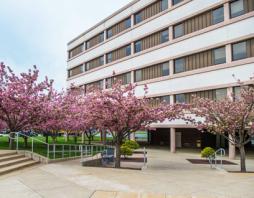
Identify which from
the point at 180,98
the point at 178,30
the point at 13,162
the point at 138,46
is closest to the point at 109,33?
the point at 138,46

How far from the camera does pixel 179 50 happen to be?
30516 millimetres

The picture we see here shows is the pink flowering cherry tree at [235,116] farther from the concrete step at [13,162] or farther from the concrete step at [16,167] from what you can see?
the concrete step at [13,162]

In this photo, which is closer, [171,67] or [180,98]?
[180,98]

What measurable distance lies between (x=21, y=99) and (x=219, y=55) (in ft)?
56.5

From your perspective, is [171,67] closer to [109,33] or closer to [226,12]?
[226,12]

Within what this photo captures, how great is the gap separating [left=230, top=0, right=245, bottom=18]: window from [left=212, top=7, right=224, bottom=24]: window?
3.41ft

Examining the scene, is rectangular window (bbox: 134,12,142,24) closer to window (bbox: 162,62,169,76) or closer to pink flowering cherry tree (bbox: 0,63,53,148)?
window (bbox: 162,62,169,76)

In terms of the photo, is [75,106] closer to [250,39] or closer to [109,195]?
[250,39]

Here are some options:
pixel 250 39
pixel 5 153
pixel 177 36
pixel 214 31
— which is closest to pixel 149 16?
pixel 177 36

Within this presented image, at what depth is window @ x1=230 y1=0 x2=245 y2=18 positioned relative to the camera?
83.8 feet

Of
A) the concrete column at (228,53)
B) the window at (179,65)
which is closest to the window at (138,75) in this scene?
the window at (179,65)

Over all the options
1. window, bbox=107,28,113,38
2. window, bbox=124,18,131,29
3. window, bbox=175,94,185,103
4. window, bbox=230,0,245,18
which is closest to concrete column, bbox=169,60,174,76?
window, bbox=175,94,185,103

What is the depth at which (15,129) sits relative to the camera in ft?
64.6

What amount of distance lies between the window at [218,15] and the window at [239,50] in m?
3.08
